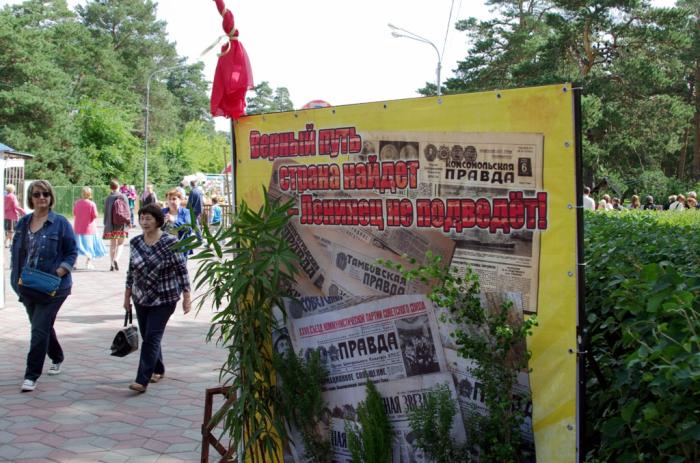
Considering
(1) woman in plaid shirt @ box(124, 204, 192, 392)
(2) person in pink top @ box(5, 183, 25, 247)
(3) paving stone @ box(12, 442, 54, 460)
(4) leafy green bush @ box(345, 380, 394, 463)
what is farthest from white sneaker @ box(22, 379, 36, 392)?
(2) person in pink top @ box(5, 183, 25, 247)

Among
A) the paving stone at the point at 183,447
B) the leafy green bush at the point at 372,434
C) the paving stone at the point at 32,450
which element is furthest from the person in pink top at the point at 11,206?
the leafy green bush at the point at 372,434

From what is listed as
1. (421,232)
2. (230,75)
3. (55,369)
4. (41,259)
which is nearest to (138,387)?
(55,369)

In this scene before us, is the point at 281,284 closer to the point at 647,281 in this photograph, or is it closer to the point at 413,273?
the point at 413,273

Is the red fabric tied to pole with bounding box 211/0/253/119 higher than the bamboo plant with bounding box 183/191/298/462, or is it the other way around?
the red fabric tied to pole with bounding box 211/0/253/119

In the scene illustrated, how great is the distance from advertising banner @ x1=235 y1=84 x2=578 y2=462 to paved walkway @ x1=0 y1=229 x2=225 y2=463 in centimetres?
172

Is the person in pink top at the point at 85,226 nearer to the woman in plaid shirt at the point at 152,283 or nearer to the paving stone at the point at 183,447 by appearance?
the woman in plaid shirt at the point at 152,283

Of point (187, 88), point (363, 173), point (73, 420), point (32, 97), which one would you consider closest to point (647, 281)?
point (363, 173)

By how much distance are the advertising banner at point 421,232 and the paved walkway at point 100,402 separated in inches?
67.7

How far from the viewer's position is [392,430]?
3854mm

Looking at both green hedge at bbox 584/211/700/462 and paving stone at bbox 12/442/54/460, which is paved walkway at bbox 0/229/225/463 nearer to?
paving stone at bbox 12/442/54/460

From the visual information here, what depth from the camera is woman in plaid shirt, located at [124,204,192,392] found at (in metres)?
6.63

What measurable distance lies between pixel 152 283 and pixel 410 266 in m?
3.54

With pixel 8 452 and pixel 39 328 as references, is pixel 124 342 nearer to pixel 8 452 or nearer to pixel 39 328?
pixel 39 328

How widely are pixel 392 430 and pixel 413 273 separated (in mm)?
915
